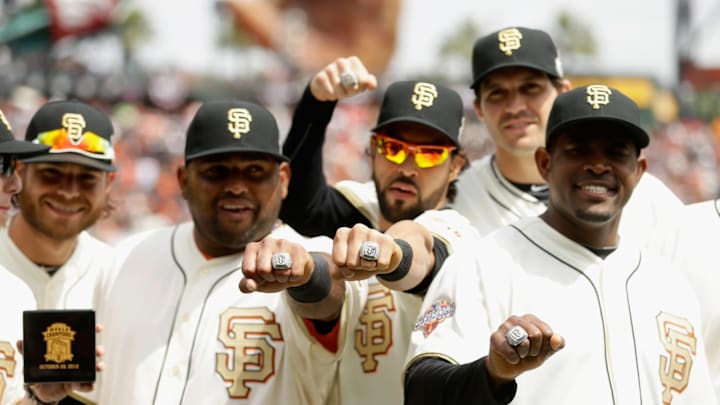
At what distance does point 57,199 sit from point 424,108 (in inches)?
62.7

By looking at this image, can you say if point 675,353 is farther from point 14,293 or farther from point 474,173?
point 14,293

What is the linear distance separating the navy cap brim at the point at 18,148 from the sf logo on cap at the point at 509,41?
199 centimetres

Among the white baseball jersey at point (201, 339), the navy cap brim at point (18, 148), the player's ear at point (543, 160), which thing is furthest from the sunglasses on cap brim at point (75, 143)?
the player's ear at point (543, 160)

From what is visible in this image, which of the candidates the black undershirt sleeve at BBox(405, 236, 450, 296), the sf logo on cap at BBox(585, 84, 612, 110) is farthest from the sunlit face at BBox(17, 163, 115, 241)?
the sf logo on cap at BBox(585, 84, 612, 110)

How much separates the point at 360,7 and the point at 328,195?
161 feet

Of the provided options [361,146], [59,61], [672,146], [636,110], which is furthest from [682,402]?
[59,61]

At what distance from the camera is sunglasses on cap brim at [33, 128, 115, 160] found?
4895mm

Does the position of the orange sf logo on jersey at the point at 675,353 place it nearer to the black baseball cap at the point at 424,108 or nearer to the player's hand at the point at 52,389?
the black baseball cap at the point at 424,108

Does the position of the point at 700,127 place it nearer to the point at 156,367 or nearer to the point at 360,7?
the point at 360,7

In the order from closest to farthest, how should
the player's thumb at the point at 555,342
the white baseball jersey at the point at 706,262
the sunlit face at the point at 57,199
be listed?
the player's thumb at the point at 555,342 < the white baseball jersey at the point at 706,262 < the sunlit face at the point at 57,199

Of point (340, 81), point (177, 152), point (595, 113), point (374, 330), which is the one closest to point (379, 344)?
point (374, 330)

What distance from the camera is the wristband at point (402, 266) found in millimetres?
3688

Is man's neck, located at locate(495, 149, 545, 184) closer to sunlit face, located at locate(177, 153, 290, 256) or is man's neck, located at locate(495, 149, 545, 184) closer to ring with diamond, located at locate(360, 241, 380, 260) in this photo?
sunlit face, located at locate(177, 153, 290, 256)

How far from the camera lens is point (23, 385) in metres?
3.98
